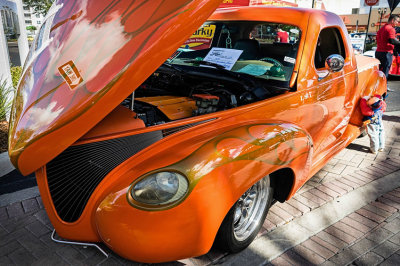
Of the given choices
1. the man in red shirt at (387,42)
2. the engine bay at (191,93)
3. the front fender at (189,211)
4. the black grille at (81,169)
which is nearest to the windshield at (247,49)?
the engine bay at (191,93)

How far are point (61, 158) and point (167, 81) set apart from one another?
53.8 inches

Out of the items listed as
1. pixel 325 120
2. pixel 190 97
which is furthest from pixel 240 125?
pixel 325 120

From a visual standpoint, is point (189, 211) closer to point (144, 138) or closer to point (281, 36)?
point (144, 138)

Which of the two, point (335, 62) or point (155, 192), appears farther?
point (335, 62)

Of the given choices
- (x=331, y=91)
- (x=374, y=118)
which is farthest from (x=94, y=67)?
(x=374, y=118)

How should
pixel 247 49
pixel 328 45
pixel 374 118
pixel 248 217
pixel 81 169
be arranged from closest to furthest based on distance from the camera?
pixel 81 169
pixel 248 217
pixel 247 49
pixel 328 45
pixel 374 118

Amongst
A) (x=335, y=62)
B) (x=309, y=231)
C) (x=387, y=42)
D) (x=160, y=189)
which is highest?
(x=335, y=62)

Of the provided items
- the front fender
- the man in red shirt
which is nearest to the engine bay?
the front fender

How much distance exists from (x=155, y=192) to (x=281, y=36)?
2250mm

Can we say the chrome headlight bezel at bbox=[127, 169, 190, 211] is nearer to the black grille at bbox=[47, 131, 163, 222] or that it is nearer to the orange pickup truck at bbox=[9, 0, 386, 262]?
the orange pickup truck at bbox=[9, 0, 386, 262]

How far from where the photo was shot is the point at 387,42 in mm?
7883

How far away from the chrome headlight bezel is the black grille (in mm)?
269

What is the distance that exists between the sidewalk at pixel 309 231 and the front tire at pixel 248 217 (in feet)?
0.35

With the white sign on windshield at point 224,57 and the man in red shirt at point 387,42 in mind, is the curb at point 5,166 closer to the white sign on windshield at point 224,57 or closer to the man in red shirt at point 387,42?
the white sign on windshield at point 224,57
